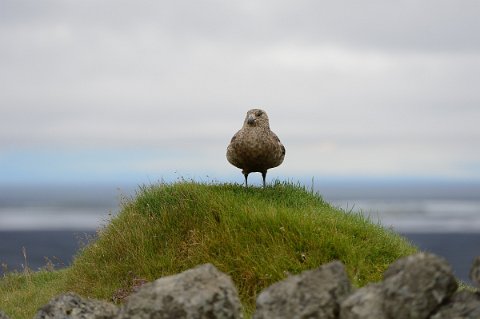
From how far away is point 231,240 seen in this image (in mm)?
13969

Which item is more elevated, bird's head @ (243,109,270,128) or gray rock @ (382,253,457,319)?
bird's head @ (243,109,270,128)

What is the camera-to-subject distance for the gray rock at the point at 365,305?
591cm

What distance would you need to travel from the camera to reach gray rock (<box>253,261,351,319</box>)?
625 centimetres

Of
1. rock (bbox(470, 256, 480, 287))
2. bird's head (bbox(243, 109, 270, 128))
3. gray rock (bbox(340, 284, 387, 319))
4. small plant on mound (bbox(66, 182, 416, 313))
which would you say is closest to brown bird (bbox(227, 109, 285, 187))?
bird's head (bbox(243, 109, 270, 128))

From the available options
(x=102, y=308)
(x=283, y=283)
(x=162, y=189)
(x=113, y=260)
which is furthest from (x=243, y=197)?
(x=283, y=283)

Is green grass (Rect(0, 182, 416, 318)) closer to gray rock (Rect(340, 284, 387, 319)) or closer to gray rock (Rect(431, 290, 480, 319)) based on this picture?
gray rock (Rect(340, 284, 387, 319))

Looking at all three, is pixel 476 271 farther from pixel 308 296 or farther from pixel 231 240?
pixel 231 240

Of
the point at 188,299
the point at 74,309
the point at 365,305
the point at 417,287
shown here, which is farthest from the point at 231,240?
the point at 417,287

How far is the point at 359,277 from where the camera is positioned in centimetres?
1346

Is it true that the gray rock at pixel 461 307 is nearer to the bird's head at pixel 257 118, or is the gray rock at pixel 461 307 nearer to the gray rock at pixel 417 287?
the gray rock at pixel 417 287

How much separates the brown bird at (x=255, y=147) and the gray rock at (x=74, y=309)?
8222 millimetres

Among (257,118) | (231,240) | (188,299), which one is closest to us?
(188,299)

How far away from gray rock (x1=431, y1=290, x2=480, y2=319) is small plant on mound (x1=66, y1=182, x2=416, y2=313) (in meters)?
6.09

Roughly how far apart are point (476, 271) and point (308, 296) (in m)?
1.79
